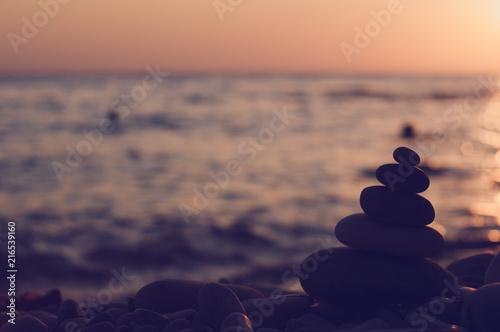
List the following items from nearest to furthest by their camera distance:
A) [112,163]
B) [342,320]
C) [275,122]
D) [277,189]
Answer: [342,320] < [277,189] < [112,163] < [275,122]

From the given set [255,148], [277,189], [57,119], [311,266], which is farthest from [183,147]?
[311,266]

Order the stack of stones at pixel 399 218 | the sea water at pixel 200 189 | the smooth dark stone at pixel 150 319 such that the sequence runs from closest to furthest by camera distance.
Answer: the smooth dark stone at pixel 150 319
the stack of stones at pixel 399 218
the sea water at pixel 200 189

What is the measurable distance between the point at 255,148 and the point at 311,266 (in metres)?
16.2

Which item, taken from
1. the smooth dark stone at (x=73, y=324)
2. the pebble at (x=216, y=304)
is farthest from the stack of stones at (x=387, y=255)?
the smooth dark stone at (x=73, y=324)

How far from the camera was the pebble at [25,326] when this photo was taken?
138 inches

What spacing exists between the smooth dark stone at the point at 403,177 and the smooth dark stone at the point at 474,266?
1.21m

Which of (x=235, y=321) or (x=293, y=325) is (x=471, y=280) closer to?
(x=293, y=325)

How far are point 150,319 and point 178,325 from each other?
0.30 metres

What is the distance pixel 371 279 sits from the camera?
12.4 feet

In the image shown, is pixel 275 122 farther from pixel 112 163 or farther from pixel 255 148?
pixel 112 163

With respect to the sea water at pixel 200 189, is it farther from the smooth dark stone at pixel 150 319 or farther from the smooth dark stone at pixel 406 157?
the smooth dark stone at pixel 406 157

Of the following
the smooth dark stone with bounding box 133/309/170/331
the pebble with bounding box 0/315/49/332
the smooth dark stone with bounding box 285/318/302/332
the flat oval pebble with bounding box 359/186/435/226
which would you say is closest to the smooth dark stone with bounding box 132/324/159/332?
the smooth dark stone with bounding box 133/309/170/331

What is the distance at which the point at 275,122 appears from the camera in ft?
98.5

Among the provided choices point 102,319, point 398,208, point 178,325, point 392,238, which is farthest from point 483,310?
point 102,319
